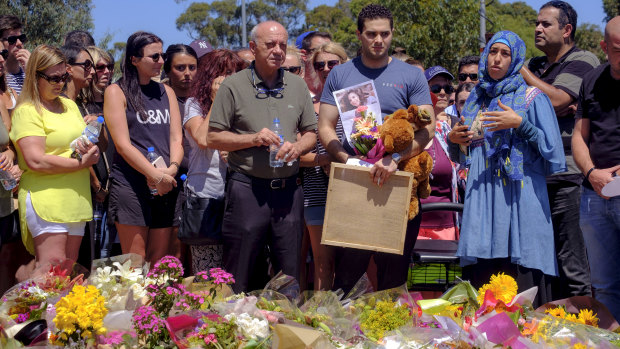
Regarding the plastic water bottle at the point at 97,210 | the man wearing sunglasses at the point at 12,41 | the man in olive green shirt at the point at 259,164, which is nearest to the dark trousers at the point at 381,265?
the man in olive green shirt at the point at 259,164

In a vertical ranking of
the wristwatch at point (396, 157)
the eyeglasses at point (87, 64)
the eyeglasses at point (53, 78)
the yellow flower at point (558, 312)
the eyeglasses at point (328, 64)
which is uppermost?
the eyeglasses at point (328, 64)

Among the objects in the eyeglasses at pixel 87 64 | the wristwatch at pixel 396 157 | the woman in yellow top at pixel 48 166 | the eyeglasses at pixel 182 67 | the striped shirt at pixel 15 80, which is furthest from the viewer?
the striped shirt at pixel 15 80

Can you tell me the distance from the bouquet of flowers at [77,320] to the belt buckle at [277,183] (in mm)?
2321

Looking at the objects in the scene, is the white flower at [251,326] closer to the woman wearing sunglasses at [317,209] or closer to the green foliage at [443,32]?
the woman wearing sunglasses at [317,209]

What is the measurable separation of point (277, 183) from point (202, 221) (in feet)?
2.28

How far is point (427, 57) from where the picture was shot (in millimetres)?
24125

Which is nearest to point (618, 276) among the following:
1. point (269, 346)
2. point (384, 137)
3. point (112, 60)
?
point (384, 137)

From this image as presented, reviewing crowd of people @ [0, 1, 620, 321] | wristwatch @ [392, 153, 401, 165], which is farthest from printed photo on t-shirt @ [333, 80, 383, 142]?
wristwatch @ [392, 153, 401, 165]

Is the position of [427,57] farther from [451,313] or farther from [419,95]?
[451,313]

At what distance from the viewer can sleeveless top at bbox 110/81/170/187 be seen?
546cm

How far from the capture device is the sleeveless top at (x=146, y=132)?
5.46 meters

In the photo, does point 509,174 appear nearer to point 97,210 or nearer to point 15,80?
point 97,210

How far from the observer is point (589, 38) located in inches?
1700

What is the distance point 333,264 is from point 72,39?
3665 millimetres
